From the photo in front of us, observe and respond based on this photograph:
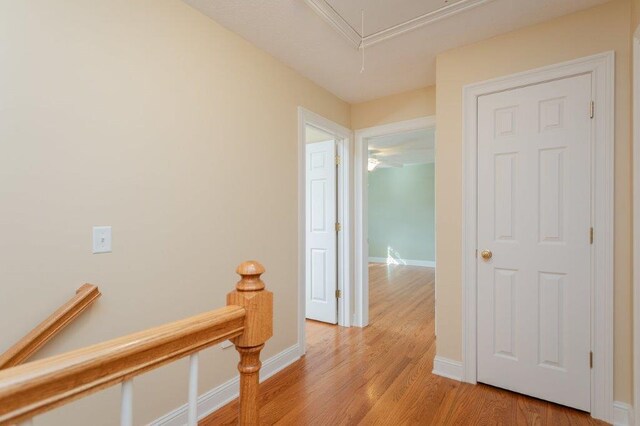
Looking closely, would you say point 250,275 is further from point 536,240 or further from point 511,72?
point 511,72

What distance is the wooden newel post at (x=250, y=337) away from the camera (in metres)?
0.85

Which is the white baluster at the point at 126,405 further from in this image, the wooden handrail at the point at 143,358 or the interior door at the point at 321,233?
the interior door at the point at 321,233

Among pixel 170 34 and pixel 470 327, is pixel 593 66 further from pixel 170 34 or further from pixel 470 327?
pixel 170 34

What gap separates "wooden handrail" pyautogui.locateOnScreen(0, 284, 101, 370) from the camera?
1.15 meters

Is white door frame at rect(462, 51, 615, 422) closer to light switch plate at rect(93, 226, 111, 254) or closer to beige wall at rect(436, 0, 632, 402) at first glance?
beige wall at rect(436, 0, 632, 402)

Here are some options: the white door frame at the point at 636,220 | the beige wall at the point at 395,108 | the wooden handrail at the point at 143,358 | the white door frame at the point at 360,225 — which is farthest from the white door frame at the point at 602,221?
the wooden handrail at the point at 143,358

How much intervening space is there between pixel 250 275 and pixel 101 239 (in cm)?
106

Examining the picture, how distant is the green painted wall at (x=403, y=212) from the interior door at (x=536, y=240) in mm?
5339

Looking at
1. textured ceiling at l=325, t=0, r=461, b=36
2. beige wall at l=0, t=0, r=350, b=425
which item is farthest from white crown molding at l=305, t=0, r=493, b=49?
beige wall at l=0, t=0, r=350, b=425

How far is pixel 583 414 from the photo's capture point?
1894 mm

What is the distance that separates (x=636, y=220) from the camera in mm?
1664

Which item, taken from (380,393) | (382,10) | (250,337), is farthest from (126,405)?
(382,10)

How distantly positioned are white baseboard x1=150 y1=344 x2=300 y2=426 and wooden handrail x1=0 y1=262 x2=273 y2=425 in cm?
125

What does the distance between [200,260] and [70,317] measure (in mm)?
709
